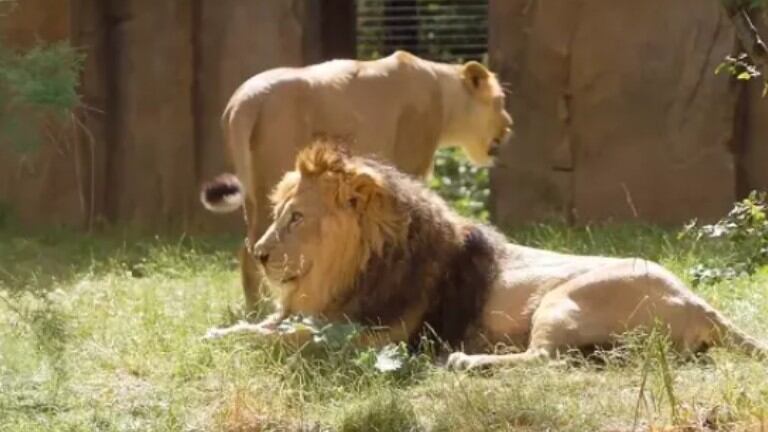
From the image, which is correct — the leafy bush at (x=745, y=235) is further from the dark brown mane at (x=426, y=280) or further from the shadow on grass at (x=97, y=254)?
the shadow on grass at (x=97, y=254)

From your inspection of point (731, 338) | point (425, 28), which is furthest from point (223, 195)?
point (425, 28)

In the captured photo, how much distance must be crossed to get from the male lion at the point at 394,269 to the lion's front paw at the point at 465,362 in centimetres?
21

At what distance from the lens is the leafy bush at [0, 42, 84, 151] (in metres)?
4.31

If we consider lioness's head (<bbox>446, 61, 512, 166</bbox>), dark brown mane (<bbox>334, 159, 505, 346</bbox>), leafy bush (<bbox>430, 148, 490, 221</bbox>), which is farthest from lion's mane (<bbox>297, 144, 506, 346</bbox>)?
leafy bush (<bbox>430, 148, 490, 221</bbox>)

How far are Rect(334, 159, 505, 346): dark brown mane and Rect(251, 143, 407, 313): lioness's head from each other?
1.9 inches

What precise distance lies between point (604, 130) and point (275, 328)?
4.75m

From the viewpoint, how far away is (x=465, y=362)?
4801 millimetres

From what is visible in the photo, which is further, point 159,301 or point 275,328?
point 159,301

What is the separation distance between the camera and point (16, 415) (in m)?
A: 4.41

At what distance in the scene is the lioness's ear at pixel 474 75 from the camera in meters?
7.99

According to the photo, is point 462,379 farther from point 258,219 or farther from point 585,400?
point 258,219

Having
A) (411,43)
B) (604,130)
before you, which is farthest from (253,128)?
(411,43)

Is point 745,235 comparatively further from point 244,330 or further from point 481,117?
point 481,117

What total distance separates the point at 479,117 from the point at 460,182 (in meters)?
5.65
